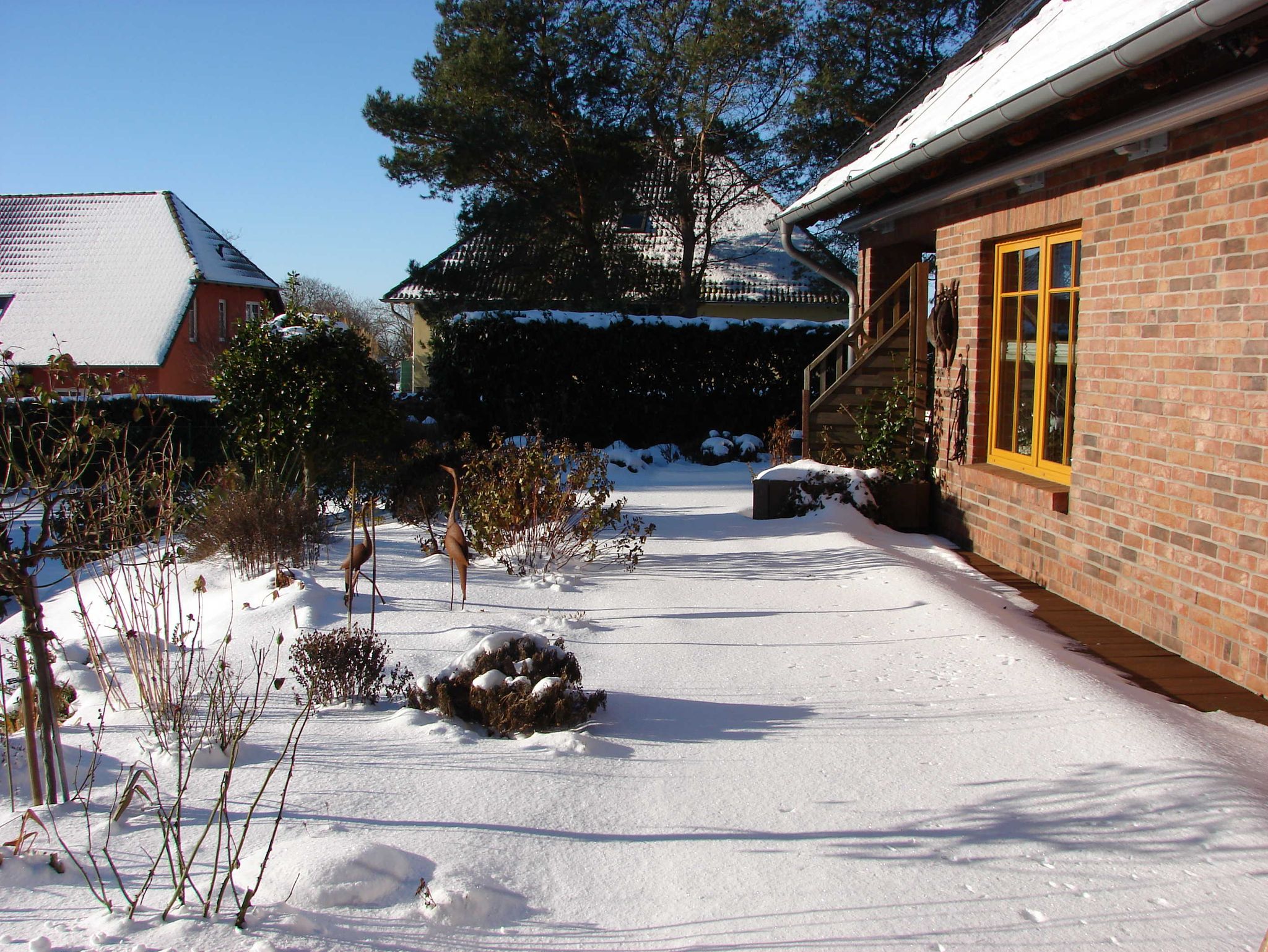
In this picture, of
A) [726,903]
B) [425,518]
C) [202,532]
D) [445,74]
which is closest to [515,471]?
[425,518]

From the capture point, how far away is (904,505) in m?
7.86

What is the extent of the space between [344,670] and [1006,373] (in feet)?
16.9

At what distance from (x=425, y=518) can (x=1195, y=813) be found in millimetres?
5421

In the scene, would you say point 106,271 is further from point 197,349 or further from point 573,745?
point 573,745

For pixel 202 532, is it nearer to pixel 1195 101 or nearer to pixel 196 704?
pixel 196 704

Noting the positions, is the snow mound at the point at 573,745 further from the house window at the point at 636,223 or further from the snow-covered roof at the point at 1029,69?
the house window at the point at 636,223

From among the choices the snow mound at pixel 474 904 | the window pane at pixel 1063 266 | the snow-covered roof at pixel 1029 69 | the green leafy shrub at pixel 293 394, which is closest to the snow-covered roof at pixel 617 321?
the snow-covered roof at pixel 1029 69

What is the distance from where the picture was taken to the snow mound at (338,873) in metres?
2.41

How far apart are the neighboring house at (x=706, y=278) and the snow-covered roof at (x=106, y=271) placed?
211 inches

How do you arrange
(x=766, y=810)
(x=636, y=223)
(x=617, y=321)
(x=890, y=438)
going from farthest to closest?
1. (x=636, y=223)
2. (x=617, y=321)
3. (x=890, y=438)
4. (x=766, y=810)

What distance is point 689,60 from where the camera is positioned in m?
19.4

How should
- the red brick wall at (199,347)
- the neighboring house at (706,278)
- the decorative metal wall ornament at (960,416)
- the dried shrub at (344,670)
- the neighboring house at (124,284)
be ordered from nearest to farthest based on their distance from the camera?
1. the dried shrub at (344,670)
2. the decorative metal wall ornament at (960,416)
3. the neighboring house at (706,278)
4. the red brick wall at (199,347)
5. the neighboring house at (124,284)

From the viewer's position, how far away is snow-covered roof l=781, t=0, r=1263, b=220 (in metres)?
3.73

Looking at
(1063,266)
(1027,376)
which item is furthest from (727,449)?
(1063,266)
